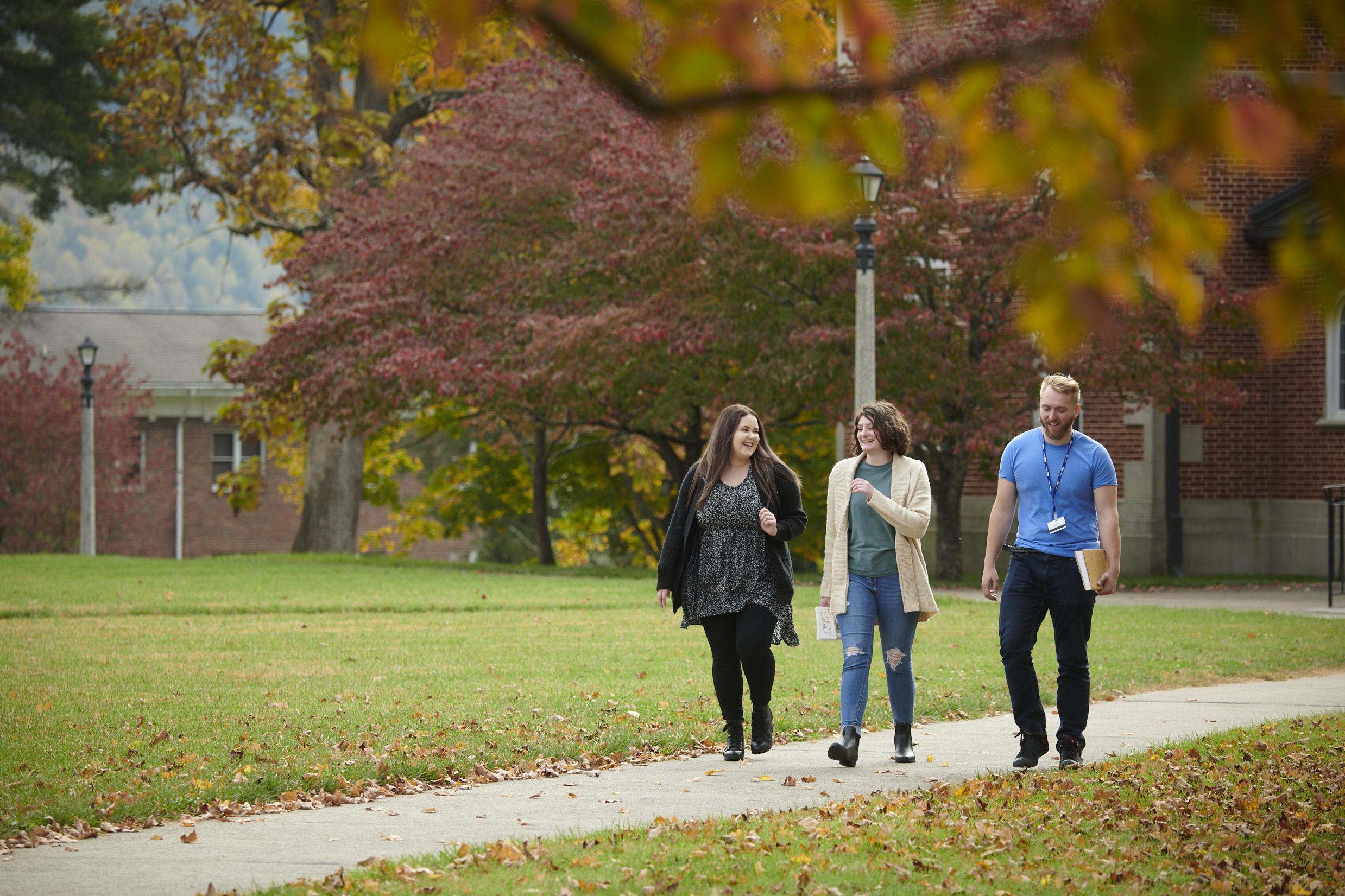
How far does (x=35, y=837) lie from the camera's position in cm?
592

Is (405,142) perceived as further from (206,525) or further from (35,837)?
(35,837)

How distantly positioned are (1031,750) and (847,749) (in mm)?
899

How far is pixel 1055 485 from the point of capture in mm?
7430

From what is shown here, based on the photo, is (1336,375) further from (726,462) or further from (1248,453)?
(726,462)

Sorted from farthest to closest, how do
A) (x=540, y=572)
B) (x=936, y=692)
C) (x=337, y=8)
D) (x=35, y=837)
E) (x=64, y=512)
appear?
(x=64, y=512), (x=337, y=8), (x=540, y=572), (x=936, y=692), (x=35, y=837)

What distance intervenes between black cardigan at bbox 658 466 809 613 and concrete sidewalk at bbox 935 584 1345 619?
9652mm

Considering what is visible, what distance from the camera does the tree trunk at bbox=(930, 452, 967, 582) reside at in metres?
20.7

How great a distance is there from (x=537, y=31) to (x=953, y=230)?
16.4 meters

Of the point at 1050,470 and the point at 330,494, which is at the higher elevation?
the point at 1050,470

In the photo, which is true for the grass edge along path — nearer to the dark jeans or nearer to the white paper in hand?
the dark jeans

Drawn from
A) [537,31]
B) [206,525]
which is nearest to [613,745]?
[537,31]

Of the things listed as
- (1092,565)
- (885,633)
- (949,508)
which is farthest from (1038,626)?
(949,508)

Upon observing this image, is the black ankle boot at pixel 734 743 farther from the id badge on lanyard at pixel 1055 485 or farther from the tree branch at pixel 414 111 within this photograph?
the tree branch at pixel 414 111

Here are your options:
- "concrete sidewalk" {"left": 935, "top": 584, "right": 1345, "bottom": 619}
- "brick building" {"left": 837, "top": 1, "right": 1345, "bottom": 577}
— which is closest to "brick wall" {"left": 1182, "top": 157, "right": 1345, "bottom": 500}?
"brick building" {"left": 837, "top": 1, "right": 1345, "bottom": 577}
